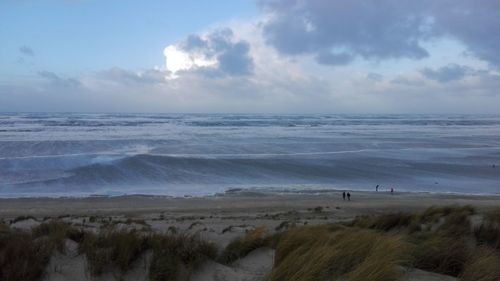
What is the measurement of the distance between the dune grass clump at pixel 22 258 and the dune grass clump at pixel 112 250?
1.75ft

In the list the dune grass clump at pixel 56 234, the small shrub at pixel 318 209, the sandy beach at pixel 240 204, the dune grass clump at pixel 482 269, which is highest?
the dune grass clump at pixel 482 269

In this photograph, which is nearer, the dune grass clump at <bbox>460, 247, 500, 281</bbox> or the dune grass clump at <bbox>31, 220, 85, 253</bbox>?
the dune grass clump at <bbox>460, 247, 500, 281</bbox>

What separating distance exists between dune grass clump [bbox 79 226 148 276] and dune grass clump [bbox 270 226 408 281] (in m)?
1.88

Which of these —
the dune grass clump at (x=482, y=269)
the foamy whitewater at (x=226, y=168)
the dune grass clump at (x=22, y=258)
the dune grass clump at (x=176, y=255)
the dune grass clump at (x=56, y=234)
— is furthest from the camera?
the foamy whitewater at (x=226, y=168)

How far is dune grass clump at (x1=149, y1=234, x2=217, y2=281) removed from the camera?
5676mm

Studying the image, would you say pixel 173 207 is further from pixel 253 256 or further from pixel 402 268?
pixel 402 268

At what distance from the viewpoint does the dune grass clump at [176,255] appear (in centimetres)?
568

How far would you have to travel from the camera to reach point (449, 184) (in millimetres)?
27375

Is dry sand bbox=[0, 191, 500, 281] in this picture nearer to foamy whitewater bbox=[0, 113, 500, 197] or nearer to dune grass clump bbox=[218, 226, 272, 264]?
foamy whitewater bbox=[0, 113, 500, 197]

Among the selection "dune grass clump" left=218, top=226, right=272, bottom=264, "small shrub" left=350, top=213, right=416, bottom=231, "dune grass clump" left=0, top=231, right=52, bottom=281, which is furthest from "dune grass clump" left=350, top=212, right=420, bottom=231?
"dune grass clump" left=0, top=231, right=52, bottom=281

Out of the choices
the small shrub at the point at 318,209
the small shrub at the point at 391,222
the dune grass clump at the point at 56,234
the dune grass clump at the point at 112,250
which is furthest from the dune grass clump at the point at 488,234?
the small shrub at the point at 318,209

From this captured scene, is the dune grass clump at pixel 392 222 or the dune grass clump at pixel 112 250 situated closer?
the dune grass clump at pixel 112 250

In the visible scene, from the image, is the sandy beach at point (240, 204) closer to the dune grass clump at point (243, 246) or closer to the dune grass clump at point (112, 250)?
the dune grass clump at point (243, 246)

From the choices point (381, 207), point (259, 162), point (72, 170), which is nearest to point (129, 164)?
point (72, 170)
